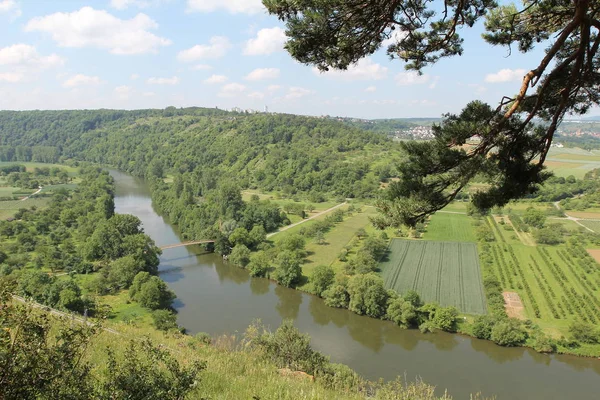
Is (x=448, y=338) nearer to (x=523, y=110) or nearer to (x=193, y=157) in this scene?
(x=523, y=110)

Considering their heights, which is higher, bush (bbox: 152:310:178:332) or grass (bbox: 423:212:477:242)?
bush (bbox: 152:310:178:332)

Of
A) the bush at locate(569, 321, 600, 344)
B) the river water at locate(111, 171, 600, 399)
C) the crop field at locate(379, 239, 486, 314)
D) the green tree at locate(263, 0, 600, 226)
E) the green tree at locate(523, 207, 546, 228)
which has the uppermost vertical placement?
the green tree at locate(263, 0, 600, 226)

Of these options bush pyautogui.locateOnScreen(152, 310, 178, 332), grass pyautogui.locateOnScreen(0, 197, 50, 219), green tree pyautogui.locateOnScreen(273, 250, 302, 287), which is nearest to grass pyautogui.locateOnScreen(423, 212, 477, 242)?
green tree pyautogui.locateOnScreen(273, 250, 302, 287)

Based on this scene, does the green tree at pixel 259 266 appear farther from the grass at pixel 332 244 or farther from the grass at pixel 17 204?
the grass at pixel 17 204

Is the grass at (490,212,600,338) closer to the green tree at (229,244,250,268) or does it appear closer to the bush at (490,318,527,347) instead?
the bush at (490,318,527,347)

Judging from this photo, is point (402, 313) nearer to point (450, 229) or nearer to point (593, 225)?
point (450, 229)

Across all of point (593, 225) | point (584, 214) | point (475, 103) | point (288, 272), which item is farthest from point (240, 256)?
point (584, 214)
